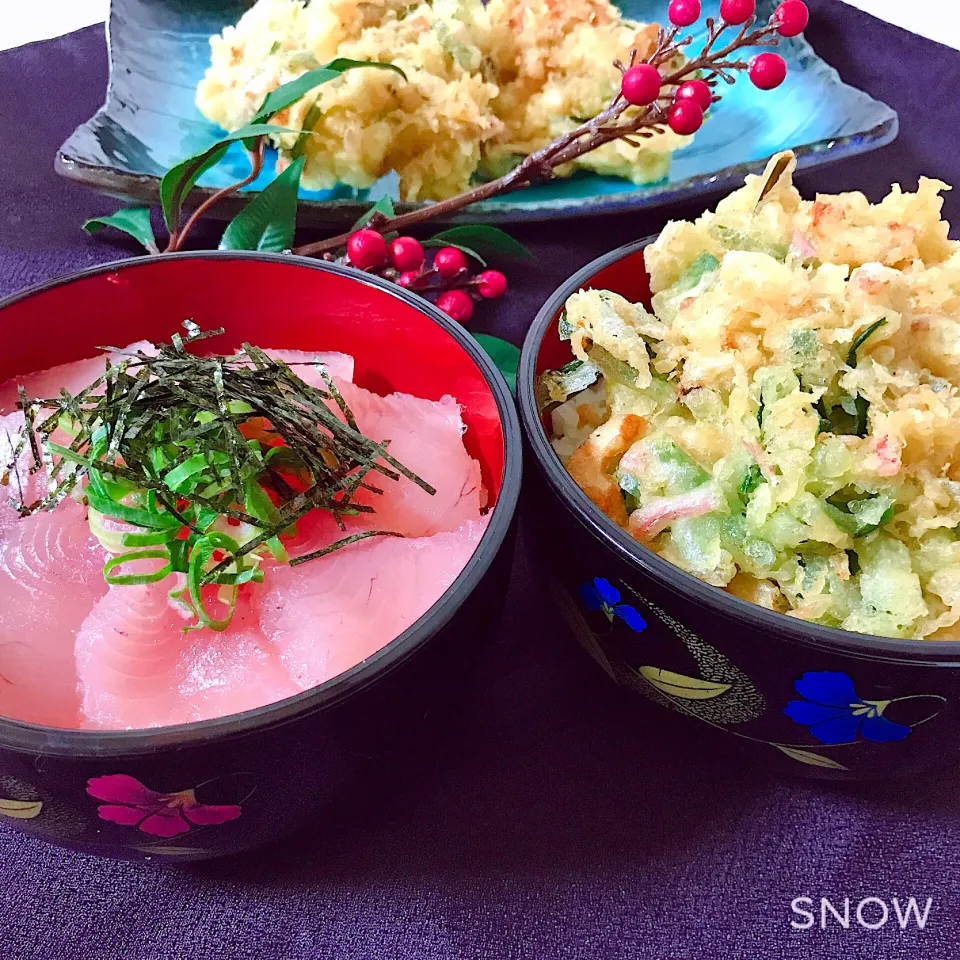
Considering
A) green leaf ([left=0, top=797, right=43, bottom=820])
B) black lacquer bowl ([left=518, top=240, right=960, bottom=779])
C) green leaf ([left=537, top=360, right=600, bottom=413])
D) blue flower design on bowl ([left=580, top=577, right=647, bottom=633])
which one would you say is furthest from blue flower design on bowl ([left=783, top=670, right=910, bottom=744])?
green leaf ([left=0, top=797, right=43, bottom=820])

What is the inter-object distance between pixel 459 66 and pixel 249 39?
0.40 meters

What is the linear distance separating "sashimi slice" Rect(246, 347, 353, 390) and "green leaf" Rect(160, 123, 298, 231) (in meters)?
0.38

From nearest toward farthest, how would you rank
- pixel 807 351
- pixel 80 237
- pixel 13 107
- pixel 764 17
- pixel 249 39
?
pixel 807 351, pixel 80 237, pixel 249 39, pixel 13 107, pixel 764 17

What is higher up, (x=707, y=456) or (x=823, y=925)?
(x=707, y=456)

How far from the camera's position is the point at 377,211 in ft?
4.31

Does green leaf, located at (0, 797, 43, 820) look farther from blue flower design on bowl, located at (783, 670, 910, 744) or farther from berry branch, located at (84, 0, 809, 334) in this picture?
berry branch, located at (84, 0, 809, 334)

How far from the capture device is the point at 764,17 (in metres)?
→ 2.12

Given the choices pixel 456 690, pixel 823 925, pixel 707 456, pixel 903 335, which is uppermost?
pixel 903 335

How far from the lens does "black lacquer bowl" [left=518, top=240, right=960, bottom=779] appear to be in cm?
65

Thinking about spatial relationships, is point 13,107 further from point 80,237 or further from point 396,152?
point 396,152

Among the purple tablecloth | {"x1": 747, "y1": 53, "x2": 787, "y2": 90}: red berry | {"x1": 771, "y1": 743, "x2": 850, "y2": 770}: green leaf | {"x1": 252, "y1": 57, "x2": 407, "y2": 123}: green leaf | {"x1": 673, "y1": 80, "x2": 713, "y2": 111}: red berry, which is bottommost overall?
the purple tablecloth

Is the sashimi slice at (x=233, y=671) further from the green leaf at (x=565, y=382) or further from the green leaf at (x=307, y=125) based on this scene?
the green leaf at (x=307, y=125)

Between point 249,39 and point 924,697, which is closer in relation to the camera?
point 924,697

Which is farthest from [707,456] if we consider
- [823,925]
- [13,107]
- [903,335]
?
[13,107]
